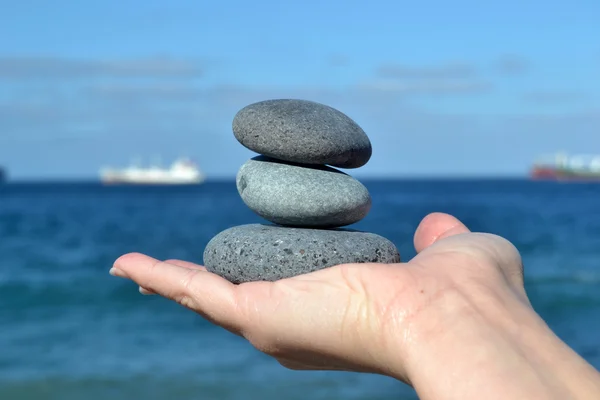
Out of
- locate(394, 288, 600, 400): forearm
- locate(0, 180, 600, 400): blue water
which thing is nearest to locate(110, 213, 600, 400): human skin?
locate(394, 288, 600, 400): forearm

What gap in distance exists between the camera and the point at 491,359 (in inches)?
101

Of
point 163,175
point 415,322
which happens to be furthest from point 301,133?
point 163,175

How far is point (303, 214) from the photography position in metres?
3.79

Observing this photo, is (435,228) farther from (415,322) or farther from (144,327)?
(144,327)

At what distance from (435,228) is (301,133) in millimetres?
846

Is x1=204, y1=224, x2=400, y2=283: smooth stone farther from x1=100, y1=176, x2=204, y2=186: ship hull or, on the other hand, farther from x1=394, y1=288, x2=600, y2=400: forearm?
x1=100, y1=176, x2=204, y2=186: ship hull

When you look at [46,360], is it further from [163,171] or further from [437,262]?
[163,171]

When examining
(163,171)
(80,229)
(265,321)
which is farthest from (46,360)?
(163,171)

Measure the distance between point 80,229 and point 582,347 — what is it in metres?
23.1

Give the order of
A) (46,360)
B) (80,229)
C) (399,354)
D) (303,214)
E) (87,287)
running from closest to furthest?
1. (399,354)
2. (303,214)
3. (46,360)
4. (87,287)
5. (80,229)

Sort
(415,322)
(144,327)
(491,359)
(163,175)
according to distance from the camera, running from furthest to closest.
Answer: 1. (163,175)
2. (144,327)
3. (415,322)
4. (491,359)

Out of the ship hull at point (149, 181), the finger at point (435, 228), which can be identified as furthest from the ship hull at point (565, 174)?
the finger at point (435, 228)

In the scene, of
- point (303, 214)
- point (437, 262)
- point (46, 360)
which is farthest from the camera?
point (46, 360)

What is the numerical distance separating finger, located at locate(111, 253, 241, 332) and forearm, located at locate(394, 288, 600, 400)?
769 millimetres
